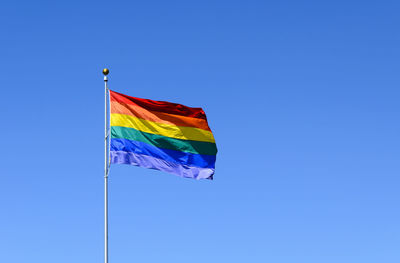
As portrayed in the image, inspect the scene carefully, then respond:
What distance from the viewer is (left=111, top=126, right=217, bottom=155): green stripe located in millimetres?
35031

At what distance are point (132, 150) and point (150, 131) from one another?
1.73m

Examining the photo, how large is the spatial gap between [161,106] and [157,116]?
658 millimetres

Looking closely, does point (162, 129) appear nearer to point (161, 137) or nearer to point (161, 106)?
point (161, 137)

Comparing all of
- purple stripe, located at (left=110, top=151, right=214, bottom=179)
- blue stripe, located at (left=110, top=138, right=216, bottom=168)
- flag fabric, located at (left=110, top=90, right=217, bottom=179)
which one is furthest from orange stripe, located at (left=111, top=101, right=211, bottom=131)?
purple stripe, located at (left=110, top=151, right=214, bottom=179)

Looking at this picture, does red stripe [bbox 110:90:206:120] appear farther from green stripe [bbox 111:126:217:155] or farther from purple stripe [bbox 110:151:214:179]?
purple stripe [bbox 110:151:214:179]

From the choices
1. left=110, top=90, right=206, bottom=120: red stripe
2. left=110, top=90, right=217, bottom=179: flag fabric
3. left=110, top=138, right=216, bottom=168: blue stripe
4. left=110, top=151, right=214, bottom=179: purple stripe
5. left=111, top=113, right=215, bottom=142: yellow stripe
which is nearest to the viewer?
left=110, top=151, right=214, bottom=179: purple stripe

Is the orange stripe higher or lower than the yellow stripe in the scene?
higher

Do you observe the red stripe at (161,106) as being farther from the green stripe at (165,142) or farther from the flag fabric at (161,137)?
the green stripe at (165,142)

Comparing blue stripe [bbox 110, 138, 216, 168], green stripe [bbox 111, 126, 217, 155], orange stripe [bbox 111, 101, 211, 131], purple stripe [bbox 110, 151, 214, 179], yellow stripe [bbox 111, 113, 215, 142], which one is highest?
orange stripe [bbox 111, 101, 211, 131]

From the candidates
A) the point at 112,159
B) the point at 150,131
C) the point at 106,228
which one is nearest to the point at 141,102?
the point at 150,131

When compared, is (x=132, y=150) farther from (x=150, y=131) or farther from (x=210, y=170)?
(x=210, y=170)

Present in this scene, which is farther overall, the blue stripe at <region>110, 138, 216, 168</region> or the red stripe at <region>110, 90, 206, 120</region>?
the red stripe at <region>110, 90, 206, 120</region>

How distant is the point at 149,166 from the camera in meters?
35.4

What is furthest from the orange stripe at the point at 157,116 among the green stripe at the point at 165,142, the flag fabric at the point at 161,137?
the green stripe at the point at 165,142
